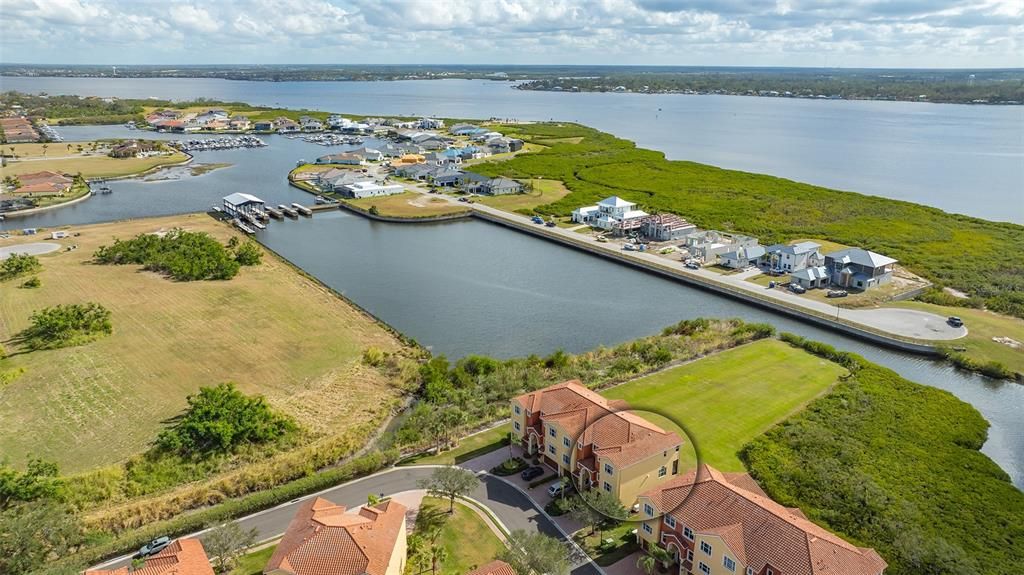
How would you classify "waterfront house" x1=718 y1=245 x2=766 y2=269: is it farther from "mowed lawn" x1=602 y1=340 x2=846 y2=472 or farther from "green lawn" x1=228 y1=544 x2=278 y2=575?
"green lawn" x1=228 y1=544 x2=278 y2=575

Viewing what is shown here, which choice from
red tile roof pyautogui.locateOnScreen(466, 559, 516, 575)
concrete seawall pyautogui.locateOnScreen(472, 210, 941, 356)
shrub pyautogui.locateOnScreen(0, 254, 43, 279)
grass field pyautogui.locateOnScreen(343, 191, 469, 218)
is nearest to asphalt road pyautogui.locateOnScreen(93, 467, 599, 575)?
red tile roof pyautogui.locateOnScreen(466, 559, 516, 575)

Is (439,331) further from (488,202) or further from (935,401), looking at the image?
(488,202)

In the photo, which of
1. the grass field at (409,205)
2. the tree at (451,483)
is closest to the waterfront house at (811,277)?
the tree at (451,483)

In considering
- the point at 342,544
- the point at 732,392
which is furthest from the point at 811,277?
the point at 342,544

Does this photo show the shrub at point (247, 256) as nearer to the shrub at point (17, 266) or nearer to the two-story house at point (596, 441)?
the shrub at point (17, 266)

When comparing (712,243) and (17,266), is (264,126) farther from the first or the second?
(712,243)

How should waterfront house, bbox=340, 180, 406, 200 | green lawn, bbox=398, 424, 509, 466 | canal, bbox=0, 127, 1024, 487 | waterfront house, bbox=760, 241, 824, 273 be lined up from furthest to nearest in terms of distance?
1. waterfront house, bbox=340, 180, 406, 200
2. waterfront house, bbox=760, 241, 824, 273
3. canal, bbox=0, 127, 1024, 487
4. green lawn, bbox=398, 424, 509, 466
